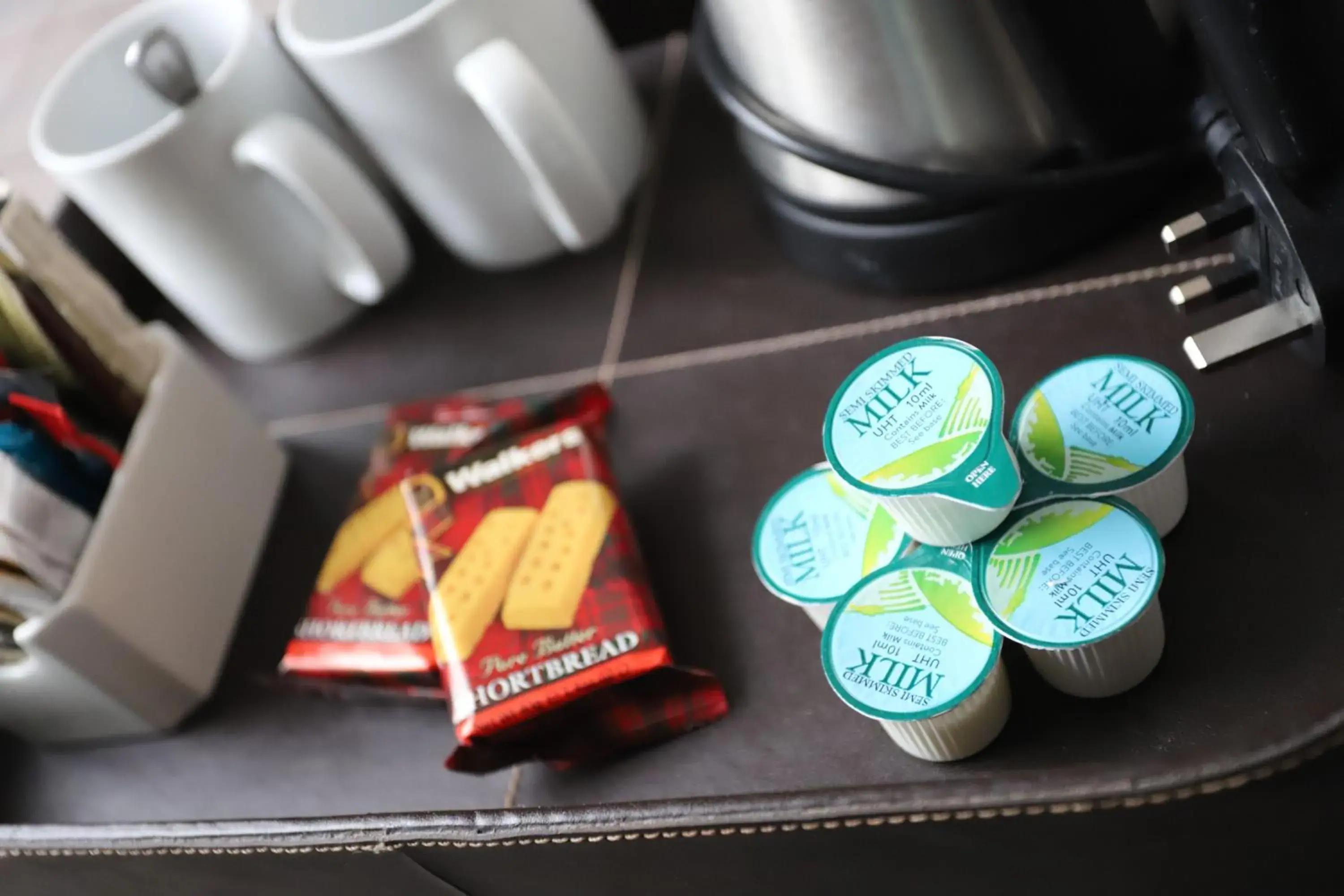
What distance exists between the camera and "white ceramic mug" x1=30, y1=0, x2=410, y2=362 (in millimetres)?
659

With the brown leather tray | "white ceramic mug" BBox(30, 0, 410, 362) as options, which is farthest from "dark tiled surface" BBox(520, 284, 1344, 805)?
"white ceramic mug" BBox(30, 0, 410, 362)

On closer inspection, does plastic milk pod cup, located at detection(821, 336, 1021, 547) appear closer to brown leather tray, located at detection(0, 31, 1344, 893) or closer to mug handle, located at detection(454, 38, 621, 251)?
brown leather tray, located at detection(0, 31, 1344, 893)

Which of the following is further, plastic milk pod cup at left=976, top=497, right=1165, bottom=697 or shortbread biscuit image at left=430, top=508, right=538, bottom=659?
shortbread biscuit image at left=430, top=508, right=538, bottom=659

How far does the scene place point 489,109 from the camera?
609mm

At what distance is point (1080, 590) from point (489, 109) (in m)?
0.37

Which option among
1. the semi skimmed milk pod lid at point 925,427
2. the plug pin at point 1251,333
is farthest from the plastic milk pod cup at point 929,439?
the plug pin at point 1251,333

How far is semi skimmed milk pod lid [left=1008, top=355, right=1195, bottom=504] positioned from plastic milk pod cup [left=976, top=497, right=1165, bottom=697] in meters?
0.01

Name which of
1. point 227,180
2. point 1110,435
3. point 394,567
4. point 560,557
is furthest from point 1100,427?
point 227,180

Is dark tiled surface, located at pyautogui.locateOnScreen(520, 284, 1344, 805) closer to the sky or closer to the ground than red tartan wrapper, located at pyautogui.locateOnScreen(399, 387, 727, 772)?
closer to the ground

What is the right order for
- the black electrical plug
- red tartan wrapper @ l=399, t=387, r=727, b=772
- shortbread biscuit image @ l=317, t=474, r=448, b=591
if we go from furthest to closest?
shortbread biscuit image @ l=317, t=474, r=448, b=591 < red tartan wrapper @ l=399, t=387, r=727, b=772 < the black electrical plug

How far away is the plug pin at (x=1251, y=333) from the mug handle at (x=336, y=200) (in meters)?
0.44

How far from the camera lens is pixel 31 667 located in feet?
1.92

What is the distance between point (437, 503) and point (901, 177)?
0.93 ft

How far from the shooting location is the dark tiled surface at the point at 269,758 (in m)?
0.58
